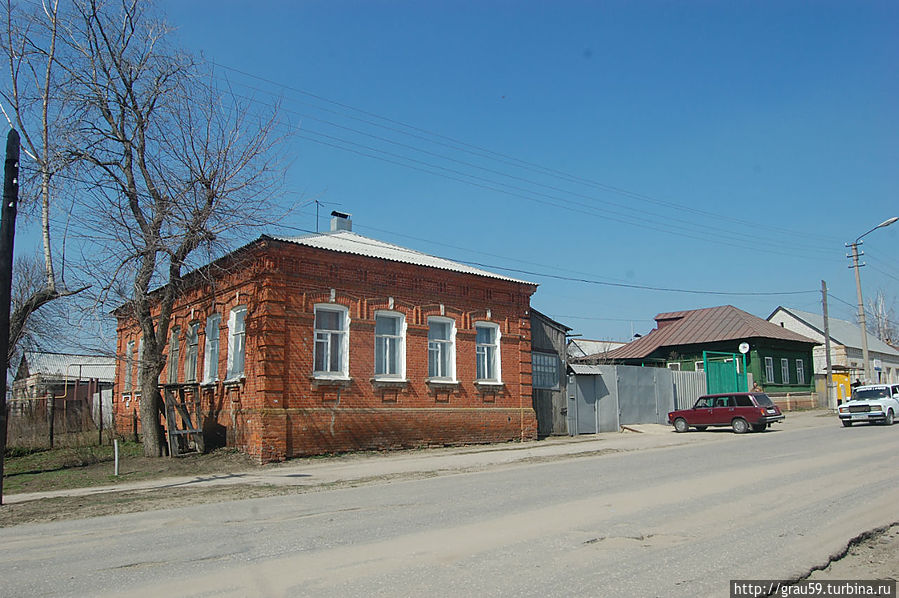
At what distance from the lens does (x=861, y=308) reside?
3622 centimetres

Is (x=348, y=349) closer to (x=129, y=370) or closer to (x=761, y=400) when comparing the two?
(x=129, y=370)

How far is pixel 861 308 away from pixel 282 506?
117 feet

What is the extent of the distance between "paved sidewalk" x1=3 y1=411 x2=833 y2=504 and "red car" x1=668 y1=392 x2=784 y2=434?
901 millimetres

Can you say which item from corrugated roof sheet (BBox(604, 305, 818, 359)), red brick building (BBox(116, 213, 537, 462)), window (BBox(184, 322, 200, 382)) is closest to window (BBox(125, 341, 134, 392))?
red brick building (BBox(116, 213, 537, 462))

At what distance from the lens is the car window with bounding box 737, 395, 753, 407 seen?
25172 mm

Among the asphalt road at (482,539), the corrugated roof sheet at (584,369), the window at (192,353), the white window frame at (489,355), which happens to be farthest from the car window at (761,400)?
the window at (192,353)

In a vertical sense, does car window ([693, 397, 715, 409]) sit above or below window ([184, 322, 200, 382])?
below

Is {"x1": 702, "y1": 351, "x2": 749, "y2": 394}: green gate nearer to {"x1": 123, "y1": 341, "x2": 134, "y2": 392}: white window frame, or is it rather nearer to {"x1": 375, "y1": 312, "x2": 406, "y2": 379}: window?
{"x1": 375, "y1": 312, "x2": 406, "y2": 379}: window

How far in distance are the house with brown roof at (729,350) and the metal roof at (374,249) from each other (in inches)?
656

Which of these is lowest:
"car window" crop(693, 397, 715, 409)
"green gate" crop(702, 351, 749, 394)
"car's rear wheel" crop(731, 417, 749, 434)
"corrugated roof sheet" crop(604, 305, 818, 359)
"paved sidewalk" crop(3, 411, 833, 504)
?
"paved sidewalk" crop(3, 411, 833, 504)

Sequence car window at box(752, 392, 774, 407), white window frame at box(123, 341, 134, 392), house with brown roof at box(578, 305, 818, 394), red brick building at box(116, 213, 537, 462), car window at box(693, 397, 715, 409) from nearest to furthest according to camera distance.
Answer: red brick building at box(116, 213, 537, 462), car window at box(752, 392, 774, 407), car window at box(693, 397, 715, 409), white window frame at box(123, 341, 134, 392), house with brown roof at box(578, 305, 818, 394)

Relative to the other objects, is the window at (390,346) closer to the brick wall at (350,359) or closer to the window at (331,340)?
the brick wall at (350,359)

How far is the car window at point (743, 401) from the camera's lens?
82.6 ft

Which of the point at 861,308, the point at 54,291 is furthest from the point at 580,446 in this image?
the point at 861,308
